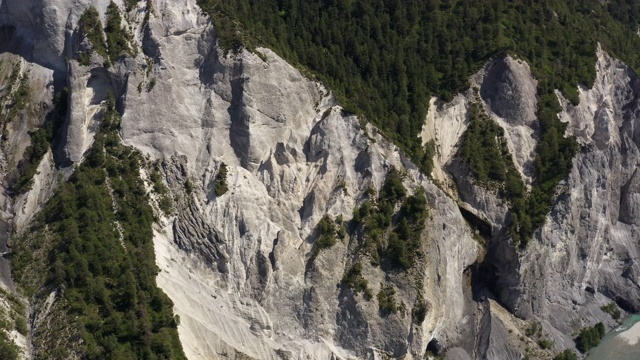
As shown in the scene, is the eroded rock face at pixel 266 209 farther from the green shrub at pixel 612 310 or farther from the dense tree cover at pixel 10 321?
the green shrub at pixel 612 310

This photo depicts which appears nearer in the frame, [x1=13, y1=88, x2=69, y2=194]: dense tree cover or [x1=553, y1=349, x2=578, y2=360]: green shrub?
[x1=13, y1=88, x2=69, y2=194]: dense tree cover

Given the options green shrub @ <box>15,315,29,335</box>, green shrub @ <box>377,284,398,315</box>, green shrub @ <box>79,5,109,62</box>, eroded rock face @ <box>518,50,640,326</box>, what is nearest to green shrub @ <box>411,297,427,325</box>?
green shrub @ <box>377,284,398,315</box>

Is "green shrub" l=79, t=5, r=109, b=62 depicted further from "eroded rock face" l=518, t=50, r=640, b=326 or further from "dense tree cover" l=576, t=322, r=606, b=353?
"dense tree cover" l=576, t=322, r=606, b=353

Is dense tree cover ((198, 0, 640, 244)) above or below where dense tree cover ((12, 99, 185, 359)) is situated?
above

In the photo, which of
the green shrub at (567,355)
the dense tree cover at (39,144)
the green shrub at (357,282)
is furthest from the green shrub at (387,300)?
the dense tree cover at (39,144)

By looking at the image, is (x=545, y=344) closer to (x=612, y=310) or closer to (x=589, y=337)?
(x=589, y=337)

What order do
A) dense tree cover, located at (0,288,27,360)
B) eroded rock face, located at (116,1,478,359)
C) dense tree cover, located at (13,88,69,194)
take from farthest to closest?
dense tree cover, located at (13,88,69,194), eroded rock face, located at (116,1,478,359), dense tree cover, located at (0,288,27,360)
